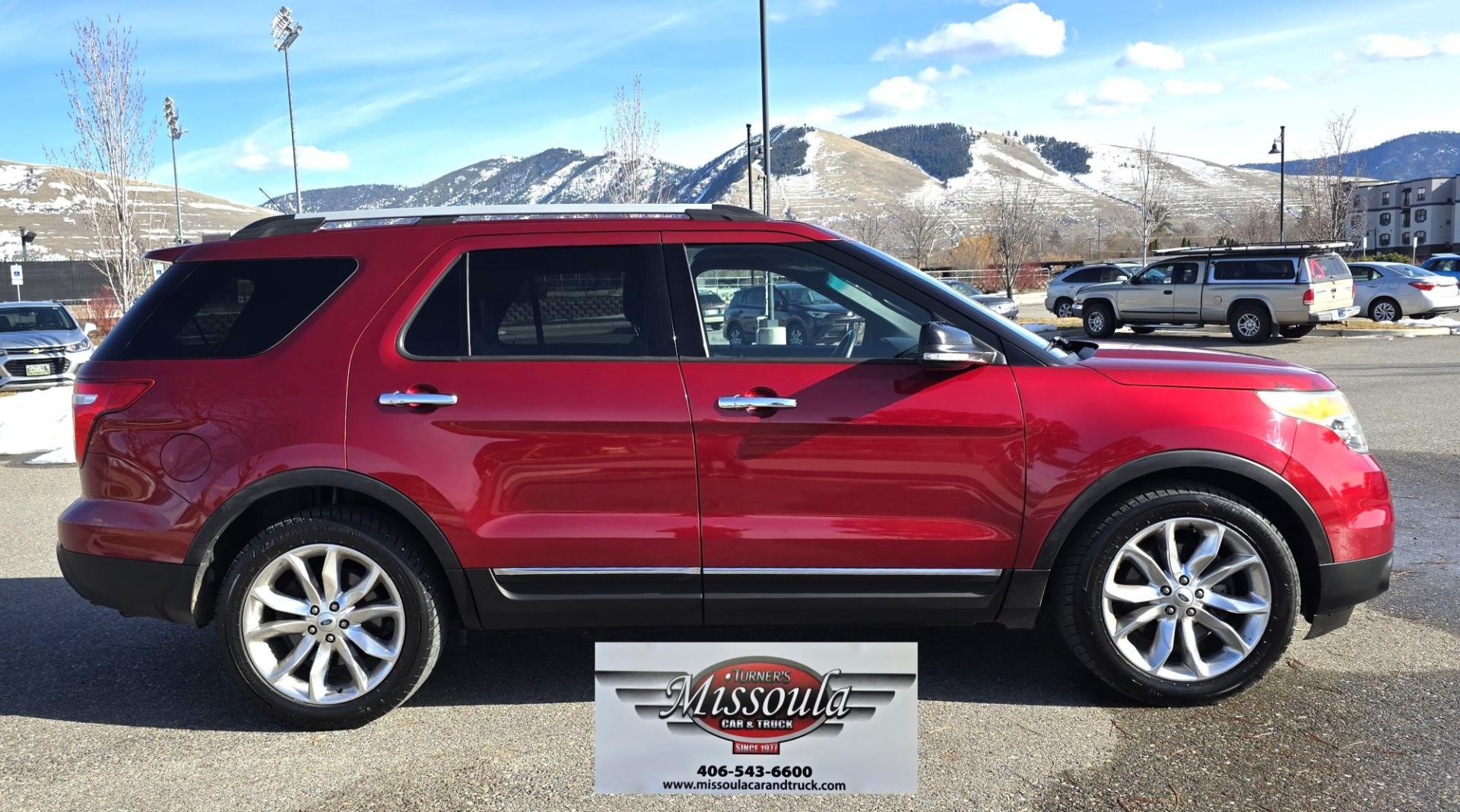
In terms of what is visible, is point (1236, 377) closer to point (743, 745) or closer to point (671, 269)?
point (671, 269)

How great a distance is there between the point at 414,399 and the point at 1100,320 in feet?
74.9

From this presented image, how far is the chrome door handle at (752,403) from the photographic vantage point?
366 centimetres

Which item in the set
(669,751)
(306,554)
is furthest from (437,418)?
(669,751)

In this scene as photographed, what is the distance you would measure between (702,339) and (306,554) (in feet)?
5.24

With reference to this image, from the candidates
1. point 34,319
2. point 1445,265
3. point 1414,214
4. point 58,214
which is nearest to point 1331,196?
point 1445,265

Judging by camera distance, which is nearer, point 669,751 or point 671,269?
point 669,751

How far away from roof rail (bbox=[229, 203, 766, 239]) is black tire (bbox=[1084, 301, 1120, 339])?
850 inches

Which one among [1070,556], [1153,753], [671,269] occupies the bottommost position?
[1153,753]

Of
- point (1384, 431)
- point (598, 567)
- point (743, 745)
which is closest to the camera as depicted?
point (743, 745)

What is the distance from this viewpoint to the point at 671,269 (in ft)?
12.8

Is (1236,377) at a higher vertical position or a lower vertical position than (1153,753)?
higher

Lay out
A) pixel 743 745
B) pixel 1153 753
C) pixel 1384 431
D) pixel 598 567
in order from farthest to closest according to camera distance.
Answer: pixel 1384 431 → pixel 598 567 → pixel 1153 753 → pixel 743 745

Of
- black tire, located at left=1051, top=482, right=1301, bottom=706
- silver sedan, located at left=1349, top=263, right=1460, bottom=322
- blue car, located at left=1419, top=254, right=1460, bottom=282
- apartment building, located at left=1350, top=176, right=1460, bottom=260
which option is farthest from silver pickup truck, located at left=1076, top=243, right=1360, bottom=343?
apartment building, located at left=1350, top=176, right=1460, bottom=260

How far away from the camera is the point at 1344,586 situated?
381cm
